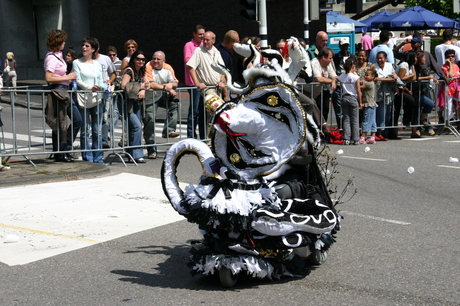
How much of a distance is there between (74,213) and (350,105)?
722cm

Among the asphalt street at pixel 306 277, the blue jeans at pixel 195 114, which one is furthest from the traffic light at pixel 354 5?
the asphalt street at pixel 306 277

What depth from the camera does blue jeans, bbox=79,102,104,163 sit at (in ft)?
39.2

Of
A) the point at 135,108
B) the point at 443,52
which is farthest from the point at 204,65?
the point at 443,52

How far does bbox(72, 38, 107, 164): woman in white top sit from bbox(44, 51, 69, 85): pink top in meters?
0.35

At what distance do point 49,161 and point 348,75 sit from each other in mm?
5807

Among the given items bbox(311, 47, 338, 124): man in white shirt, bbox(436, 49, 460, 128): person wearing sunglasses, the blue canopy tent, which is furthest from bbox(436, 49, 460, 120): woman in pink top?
the blue canopy tent

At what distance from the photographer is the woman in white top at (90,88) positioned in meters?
11.9

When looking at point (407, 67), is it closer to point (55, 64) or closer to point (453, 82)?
point (453, 82)

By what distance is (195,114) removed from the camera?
13523 millimetres

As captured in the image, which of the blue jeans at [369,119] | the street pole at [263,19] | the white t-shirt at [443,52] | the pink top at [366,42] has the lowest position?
the blue jeans at [369,119]

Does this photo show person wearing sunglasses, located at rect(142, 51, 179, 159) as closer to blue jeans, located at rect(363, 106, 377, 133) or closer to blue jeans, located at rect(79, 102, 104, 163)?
blue jeans, located at rect(79, 102, 104, 163)

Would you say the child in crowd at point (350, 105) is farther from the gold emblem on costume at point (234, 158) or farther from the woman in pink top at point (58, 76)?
the gold emblem on costume at point (234, 158)

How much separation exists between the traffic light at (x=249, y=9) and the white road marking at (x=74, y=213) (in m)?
6.55

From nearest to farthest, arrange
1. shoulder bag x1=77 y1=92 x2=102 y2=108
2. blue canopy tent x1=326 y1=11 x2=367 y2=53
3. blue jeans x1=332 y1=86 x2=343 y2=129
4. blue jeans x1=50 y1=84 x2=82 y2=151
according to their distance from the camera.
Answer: blue jeans x1=50 y1=84 x2=82 y2=151
shoulder bag x1=77 y1=92 x2=102 y2=108
blue jeans x1=332 y1=86 x2=343 y2=129
blue canopy tent x1=326 y1=11 x2=367 y2=53
